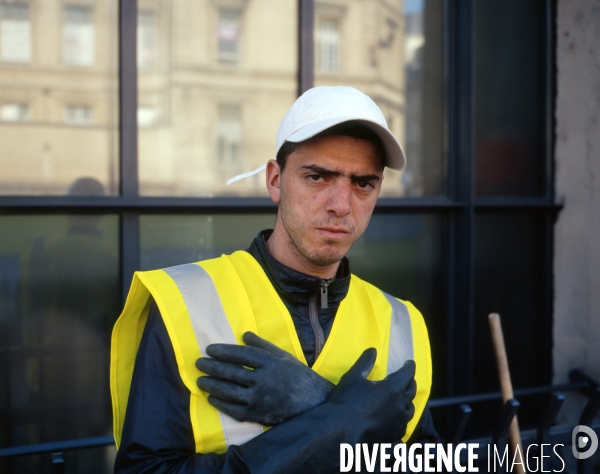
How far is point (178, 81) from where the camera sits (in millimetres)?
3775

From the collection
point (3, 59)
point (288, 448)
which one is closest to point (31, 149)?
point (3, 59)

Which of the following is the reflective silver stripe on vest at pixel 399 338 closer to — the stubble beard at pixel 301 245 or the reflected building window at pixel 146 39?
the stubble beard at pixel 301 245

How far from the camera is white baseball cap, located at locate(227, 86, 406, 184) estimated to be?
1.86 metres

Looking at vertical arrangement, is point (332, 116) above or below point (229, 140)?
below

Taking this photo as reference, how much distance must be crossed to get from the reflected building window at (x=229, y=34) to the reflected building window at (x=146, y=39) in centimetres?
42

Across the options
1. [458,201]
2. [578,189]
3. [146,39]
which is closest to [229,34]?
[146,39]

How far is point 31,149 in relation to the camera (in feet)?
11.1

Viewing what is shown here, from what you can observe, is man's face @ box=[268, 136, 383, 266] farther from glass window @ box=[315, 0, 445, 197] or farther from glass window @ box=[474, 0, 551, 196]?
glass window @ box=[474, 0, 551, 196]

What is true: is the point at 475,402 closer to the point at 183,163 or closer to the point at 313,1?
the point at 183,163

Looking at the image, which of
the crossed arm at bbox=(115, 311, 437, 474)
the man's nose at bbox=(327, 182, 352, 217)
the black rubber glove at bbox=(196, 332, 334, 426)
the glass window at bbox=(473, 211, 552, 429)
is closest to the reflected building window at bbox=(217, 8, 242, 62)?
the glass window at bbox=(473, 211, 552, 429)

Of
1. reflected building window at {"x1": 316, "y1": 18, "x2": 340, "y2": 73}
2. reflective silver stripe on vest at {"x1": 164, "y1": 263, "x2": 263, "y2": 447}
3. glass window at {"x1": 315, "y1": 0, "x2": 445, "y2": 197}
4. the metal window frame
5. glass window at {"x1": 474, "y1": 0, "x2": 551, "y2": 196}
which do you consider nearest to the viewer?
reflective silver stripe on vest at {"x1": 164, "y1": 263, "x2": 263, "y2": 447}

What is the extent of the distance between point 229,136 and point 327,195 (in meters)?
2.12

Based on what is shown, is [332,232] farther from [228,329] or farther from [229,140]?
[229,140]

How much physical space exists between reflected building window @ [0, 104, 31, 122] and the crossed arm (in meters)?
2.13
